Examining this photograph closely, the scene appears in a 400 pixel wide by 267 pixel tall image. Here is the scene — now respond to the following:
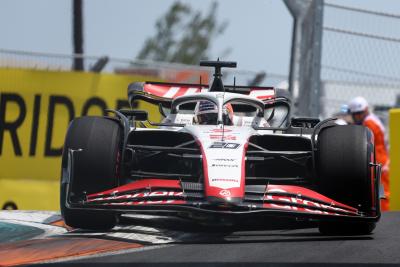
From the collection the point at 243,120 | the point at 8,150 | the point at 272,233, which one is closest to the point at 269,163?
the point at 272,233

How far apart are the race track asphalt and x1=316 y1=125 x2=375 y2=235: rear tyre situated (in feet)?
0.80

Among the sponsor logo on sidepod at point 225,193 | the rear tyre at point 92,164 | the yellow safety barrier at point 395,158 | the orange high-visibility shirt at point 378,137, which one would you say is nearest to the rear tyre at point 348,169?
the sponsor logo on sidepod at point 225,193

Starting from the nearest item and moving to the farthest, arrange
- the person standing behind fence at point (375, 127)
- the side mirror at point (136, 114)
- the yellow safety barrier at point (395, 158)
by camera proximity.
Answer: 1. the side mirror at point (136, 114)
2. the yellow safety barrier at point (395, 158)
3. the person standing behind fence at point (375, 127)

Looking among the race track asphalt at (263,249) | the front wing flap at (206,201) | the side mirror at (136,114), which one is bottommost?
the race track asphalt at (263,249)

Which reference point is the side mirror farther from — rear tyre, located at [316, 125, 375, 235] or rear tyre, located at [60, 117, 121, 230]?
rear tyre, located at [316, 125, 375, 235]

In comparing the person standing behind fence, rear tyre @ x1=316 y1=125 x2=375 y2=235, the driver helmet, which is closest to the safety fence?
the person standing behind fence

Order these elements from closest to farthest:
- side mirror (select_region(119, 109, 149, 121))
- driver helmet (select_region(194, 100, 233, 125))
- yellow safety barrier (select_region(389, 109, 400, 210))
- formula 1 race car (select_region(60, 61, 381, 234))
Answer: formula 1 race car (select_region(60, 61, 381, 234)) < side mirror (select_region(119, 109, 149, 121)) < driver helmet (select_region(194, 100, 233, 125)) < yellow safety barrier (select_region(389, 109, 400, 210))

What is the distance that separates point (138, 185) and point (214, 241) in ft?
2.33

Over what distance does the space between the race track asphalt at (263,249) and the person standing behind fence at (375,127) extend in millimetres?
4917

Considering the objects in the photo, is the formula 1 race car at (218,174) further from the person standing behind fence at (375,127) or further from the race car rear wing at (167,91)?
the person standing behind fence at (375,127)

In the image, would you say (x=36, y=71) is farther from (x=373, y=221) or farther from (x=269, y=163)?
(x=373, y=221)

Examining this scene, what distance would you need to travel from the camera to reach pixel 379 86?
46.3 feet

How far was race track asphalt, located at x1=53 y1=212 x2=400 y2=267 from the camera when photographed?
262 inches

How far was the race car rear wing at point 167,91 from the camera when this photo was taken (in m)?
10.6
